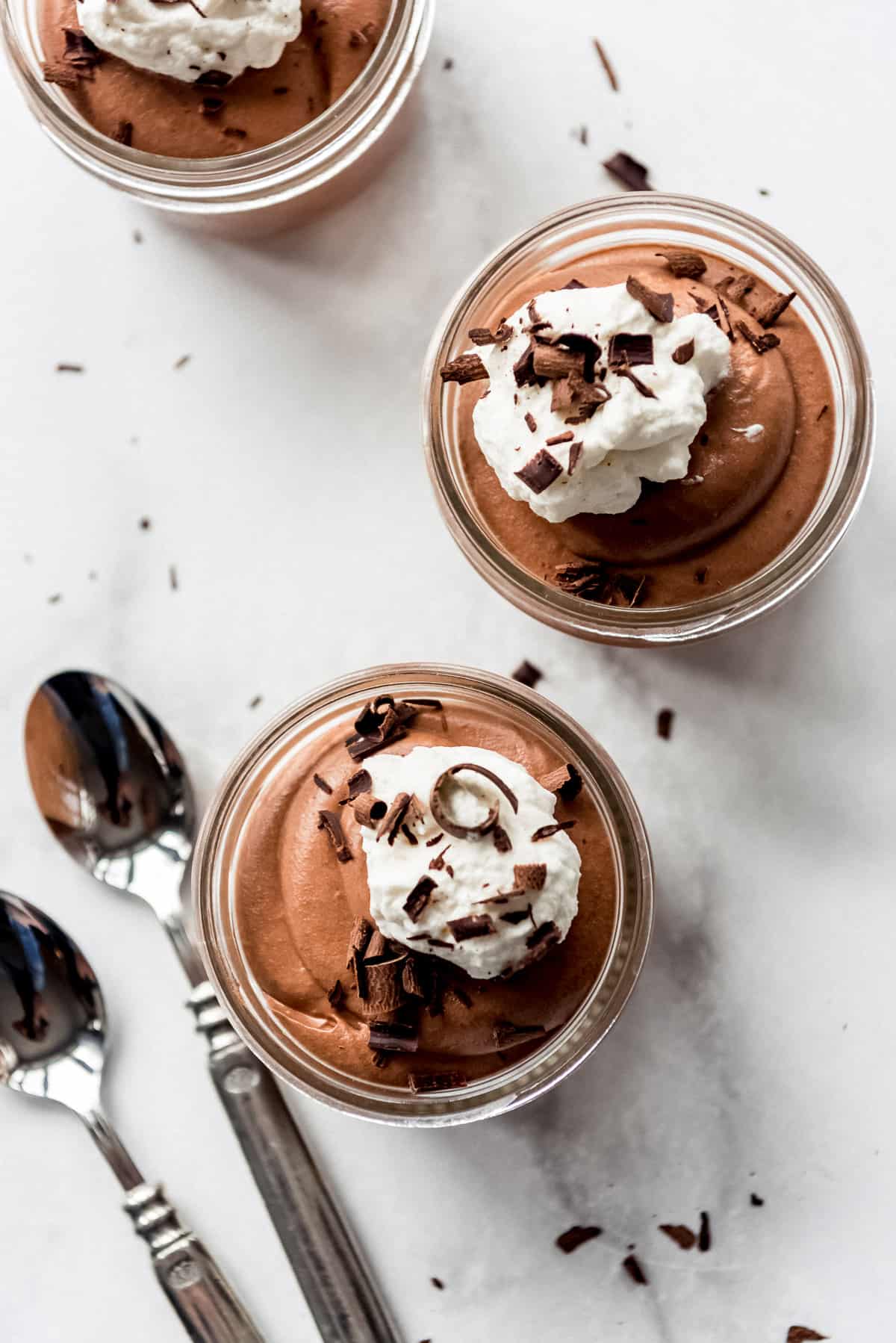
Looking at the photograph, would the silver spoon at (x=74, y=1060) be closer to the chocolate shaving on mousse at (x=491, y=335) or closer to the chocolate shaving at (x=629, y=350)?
the chocolate shaving on mousse at (x=491, y=335)

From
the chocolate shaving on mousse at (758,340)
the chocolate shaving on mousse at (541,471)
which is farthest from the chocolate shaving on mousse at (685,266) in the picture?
the chocolate shaving on mousse at (541,471)

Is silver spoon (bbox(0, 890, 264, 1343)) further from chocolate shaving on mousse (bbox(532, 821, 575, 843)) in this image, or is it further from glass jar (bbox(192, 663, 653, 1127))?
chocolate shaving on mousse (bbox(532, 821, 575, 843))

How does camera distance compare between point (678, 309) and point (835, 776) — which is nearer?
point (678, 309)

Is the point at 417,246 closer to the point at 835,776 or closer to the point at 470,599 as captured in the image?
the point at 470,599

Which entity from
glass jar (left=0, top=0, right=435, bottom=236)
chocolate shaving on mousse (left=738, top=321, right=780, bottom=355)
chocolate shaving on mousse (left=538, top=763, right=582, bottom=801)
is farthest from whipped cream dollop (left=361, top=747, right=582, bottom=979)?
glass jar (left=0, top=0, right=435, bottom=236)

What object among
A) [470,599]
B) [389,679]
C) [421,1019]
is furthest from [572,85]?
[421,1019]

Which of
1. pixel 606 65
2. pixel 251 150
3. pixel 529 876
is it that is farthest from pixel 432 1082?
pixel 606 65
